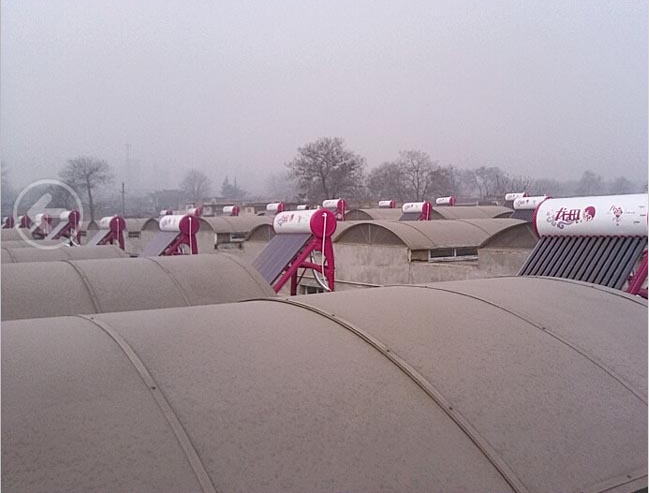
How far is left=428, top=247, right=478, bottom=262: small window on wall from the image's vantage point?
1653 centimetres

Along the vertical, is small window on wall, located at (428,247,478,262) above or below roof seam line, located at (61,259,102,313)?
below

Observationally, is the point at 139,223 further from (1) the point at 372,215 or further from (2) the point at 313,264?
(2) the point at 313,264

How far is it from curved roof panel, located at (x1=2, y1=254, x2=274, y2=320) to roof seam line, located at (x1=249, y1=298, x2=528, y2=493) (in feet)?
15.2

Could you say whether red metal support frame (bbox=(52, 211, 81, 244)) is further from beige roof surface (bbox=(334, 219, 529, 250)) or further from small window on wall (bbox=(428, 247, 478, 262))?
small window on wall (bbox=(428, 247, 478, 262))

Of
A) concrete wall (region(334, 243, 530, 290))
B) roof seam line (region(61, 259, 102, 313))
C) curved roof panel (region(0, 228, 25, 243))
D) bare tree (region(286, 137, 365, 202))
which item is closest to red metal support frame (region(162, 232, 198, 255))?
concrete wall (region(334, 243, 530, 290))

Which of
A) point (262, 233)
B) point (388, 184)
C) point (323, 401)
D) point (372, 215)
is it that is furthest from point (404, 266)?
point (388, 184)

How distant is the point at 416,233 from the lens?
54.1 ft

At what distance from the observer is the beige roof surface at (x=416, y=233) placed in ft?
52.8

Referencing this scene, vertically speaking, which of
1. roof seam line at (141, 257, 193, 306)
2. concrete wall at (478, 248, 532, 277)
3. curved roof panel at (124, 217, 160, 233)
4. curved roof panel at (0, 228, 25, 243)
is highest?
roof seam line at (141, 257, 193, 306)

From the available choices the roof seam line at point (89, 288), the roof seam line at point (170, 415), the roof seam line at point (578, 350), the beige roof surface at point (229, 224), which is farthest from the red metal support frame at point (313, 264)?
the beige roof surface at point (229, 224)

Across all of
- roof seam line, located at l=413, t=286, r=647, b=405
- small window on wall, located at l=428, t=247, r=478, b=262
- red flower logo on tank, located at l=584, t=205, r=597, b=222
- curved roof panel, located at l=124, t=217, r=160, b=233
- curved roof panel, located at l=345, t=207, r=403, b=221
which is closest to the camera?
roof seam line, located at l=413, t=286, r=647, b=405

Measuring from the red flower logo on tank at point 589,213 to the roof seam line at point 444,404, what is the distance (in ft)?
17.1

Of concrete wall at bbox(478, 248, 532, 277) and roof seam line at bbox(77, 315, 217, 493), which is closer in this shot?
roof seam line at bbox(77, 315, 217, 493)

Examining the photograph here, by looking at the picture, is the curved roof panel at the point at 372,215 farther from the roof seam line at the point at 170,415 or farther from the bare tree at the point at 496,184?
the roof seam line at the point at 170,415
